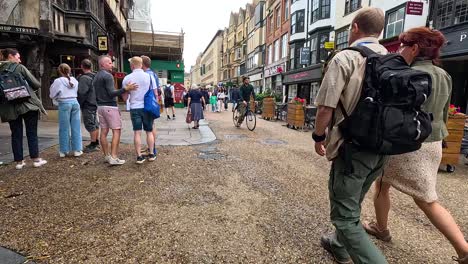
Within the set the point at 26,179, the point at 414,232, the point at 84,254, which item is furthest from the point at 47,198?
the point at 414,232

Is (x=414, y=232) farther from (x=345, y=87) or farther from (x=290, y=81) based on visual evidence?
(x=290, y=81)

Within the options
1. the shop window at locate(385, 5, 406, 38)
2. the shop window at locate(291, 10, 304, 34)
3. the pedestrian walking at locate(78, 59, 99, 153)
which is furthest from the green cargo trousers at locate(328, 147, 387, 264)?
the shop window at locate(291, 10, 304, 34)

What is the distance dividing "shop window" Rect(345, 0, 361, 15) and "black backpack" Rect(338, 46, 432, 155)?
1791 centimetres

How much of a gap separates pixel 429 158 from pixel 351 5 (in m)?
18.6

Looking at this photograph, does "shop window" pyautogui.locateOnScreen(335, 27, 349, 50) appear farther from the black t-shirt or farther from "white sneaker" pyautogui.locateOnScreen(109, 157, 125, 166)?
"white sneaker" pyautogui.locateOnScreen(109, 157, 125, 166)

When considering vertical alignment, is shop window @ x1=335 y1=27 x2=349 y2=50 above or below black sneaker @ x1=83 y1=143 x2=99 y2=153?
above

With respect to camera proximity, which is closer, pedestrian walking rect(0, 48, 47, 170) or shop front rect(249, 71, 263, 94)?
pedestrian walking rect(0, 48, 47, 170)

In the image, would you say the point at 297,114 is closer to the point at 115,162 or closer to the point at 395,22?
Result: the point at 115,162

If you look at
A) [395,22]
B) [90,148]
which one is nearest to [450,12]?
[395,22]

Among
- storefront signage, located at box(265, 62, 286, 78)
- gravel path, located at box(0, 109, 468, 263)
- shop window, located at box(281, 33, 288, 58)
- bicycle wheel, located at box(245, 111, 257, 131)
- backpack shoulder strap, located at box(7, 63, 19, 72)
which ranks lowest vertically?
gravel path, located at box(0, 109, 468, 263)

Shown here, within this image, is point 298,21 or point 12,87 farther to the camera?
point 298,21

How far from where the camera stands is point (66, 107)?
4.93 meters

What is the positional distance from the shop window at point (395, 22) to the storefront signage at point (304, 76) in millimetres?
5651

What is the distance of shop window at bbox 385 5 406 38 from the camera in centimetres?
1320
